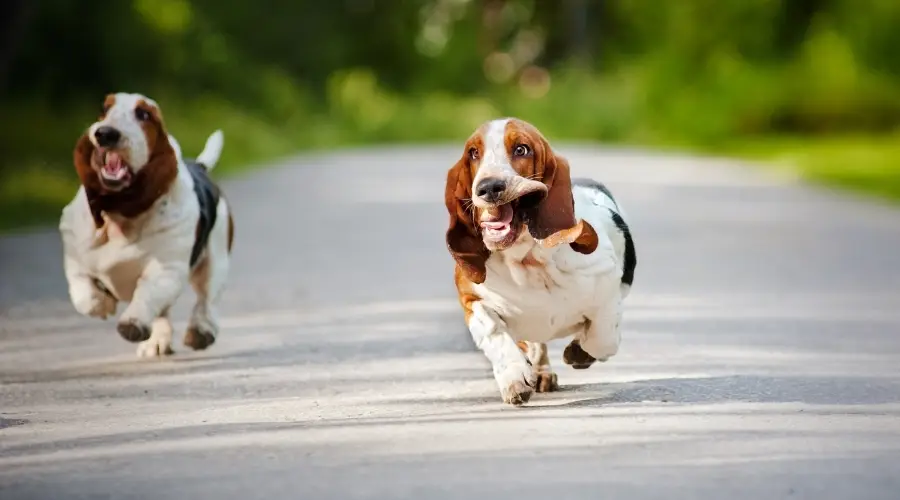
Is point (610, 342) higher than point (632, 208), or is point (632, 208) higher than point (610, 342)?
point (610, 342)

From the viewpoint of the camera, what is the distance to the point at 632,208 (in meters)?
20.0

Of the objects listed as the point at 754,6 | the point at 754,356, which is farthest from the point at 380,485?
the point at 754,6

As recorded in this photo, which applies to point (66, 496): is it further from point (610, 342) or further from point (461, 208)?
point (610, 342)

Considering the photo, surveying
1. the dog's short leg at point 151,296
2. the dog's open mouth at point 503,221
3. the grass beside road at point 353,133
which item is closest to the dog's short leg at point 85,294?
the dog's short leg at point 151,296

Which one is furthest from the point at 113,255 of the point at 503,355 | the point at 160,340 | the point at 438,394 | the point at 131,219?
the point at 503,355

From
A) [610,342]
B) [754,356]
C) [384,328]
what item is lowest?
[384,328]

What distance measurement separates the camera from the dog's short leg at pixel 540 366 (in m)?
7.24

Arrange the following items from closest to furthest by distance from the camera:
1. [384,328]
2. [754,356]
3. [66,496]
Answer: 1. [66,496]
2. [754,356]
3. [384,328]

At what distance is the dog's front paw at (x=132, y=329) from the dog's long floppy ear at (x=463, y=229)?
1.78 m

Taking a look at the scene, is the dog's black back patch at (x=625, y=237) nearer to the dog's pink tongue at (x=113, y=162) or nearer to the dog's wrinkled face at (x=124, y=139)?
the dog's wrinkled face at (x=124, y=139)

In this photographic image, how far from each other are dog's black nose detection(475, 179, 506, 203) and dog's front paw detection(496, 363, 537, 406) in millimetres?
734

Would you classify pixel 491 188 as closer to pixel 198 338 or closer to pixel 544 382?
pixel 544 382

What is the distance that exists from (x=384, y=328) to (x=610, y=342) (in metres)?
3.17

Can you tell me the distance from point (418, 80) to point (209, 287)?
193 ft
